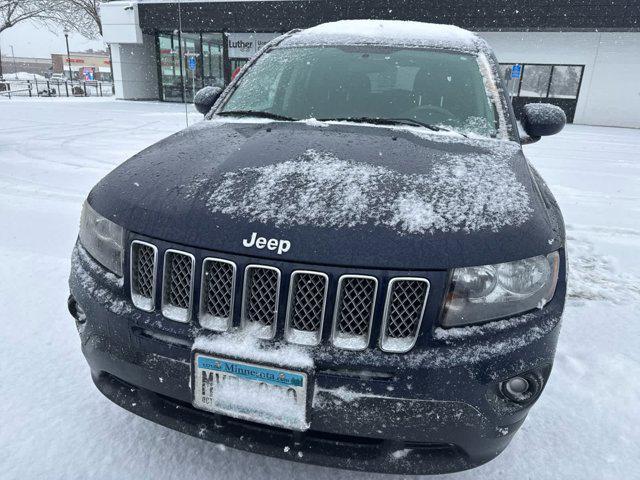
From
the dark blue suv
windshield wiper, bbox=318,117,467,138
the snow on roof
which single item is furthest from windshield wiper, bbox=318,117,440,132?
the snow on roof

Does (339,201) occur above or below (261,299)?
above

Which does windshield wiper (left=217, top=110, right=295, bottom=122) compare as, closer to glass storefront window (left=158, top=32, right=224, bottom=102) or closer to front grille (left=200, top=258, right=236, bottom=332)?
front grille (left=200, top=258, right=236, bottom=332)

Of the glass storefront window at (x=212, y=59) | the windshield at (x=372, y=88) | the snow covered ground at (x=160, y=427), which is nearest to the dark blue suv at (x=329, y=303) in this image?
the snow covered ground at (x=160, y=427)

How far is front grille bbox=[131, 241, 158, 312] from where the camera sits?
152 cm

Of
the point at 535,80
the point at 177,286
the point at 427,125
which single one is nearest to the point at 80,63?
the point at 535,80

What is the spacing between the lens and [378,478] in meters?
1.75

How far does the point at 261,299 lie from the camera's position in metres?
1.42

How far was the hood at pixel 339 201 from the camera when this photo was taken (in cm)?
139

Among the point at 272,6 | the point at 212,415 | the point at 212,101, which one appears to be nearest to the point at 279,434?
the point at 212,415

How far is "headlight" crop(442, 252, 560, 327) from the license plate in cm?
51

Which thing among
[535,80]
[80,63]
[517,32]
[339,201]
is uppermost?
[517,32]

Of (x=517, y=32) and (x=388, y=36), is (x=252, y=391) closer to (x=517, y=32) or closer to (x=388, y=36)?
(x=388, y=36)

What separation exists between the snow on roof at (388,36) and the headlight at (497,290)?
186cm

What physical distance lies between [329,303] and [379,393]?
0.30m
